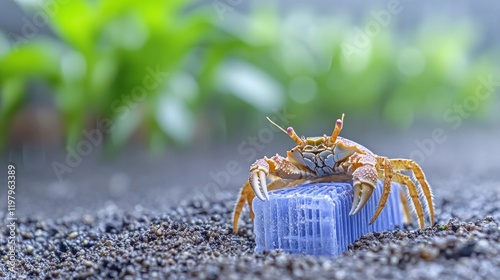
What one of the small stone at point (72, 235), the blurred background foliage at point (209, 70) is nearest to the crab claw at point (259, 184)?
the small stone at point (72, 235)

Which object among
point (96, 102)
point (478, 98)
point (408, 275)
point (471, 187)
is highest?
point (478, 98)

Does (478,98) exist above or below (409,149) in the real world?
above

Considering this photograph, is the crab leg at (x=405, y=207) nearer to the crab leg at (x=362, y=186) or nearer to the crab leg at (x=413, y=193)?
the crab leg at (x=413, y=193)

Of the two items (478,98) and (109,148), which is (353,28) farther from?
(109,148)

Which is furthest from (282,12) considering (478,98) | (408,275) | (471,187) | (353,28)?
(408,275)

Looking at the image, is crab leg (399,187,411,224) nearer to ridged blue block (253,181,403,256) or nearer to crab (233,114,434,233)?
crab (233,114,434,233)

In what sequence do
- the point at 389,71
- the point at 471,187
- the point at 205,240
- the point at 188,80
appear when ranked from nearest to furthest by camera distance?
the point at 205,240
the point at 471,187
the point at 188,80
the point at 389,71

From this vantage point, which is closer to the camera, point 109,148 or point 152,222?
point 152,222
